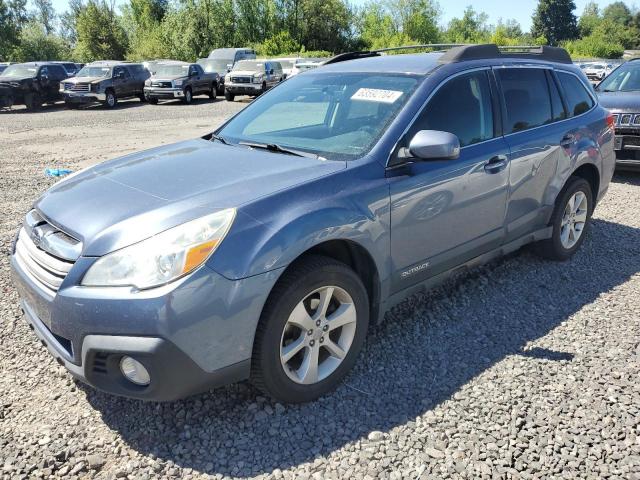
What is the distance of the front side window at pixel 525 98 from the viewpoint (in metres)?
4.08

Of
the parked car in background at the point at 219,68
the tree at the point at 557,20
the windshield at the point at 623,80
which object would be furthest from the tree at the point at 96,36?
the tree at the point at 557,20

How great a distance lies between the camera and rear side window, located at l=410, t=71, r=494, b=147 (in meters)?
3.48

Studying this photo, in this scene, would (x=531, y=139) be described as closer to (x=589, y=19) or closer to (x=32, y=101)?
(x=32, y=101)

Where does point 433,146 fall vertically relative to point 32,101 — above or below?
above

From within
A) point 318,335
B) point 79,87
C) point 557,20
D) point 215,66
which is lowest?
point 318,335

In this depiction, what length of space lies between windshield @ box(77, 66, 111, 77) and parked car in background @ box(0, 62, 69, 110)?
1.16 metres

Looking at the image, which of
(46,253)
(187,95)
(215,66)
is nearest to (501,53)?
(46,253)

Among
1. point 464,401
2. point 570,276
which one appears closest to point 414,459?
point 464,401

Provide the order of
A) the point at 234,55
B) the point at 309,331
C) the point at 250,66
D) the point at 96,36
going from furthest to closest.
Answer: the point at 96,36, the point at 234,55, the point at 250,66, the point at 309,331

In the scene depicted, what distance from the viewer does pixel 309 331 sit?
9.44 feet

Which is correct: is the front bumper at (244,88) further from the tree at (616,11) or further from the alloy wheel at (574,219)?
the tree at (616,11)

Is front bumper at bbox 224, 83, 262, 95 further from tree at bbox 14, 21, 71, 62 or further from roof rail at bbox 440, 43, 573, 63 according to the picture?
tree at bbox 14, 21, 71, 62

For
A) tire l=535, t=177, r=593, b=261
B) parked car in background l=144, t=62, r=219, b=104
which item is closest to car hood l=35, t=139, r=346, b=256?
tire l=535, t=177, r=593, b=261

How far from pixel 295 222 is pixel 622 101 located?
689 centimetres
